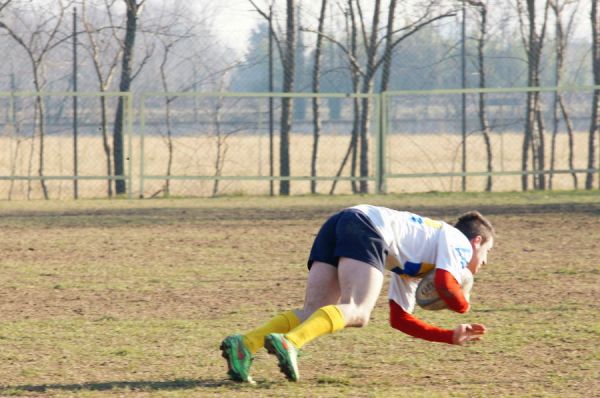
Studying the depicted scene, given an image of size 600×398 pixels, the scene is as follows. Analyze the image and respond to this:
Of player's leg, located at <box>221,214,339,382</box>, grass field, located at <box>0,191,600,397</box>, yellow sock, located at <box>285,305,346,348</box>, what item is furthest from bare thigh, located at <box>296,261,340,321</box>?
grass field, located at <box>0,191,600,397</box>

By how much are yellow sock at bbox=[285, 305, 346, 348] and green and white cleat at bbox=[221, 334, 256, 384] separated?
0.87ft

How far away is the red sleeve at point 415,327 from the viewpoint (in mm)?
5116

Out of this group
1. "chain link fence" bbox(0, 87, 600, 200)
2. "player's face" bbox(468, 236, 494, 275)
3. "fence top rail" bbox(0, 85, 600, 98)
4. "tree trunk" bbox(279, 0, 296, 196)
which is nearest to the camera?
"player's face" bbox(468, 236, 494, 275)

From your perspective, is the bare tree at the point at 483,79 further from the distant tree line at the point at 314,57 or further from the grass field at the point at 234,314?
the grass field at the point at 234,314

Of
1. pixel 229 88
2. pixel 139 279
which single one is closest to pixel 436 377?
pixel 139 279

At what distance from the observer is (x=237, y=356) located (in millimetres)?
4996

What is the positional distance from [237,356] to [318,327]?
429 mm

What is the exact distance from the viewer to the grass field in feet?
17.0

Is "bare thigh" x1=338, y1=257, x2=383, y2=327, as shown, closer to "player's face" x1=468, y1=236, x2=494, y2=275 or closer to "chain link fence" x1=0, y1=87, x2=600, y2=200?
"player's face" x1=468, y1=236, x2=494, y2=275

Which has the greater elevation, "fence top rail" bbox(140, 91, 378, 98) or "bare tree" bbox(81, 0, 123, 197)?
"bare tree" bbox(81, 0, 123, 197)

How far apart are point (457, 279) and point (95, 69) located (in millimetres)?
16464

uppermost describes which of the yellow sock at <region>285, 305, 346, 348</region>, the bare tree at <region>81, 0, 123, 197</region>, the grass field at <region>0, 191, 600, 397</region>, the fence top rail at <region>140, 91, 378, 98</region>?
the bare tree at <region>81, 0, 123, 197</region>

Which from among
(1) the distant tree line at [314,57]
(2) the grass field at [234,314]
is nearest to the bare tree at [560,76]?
(1) the distant tree line at [314,57]

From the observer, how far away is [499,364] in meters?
5.61
